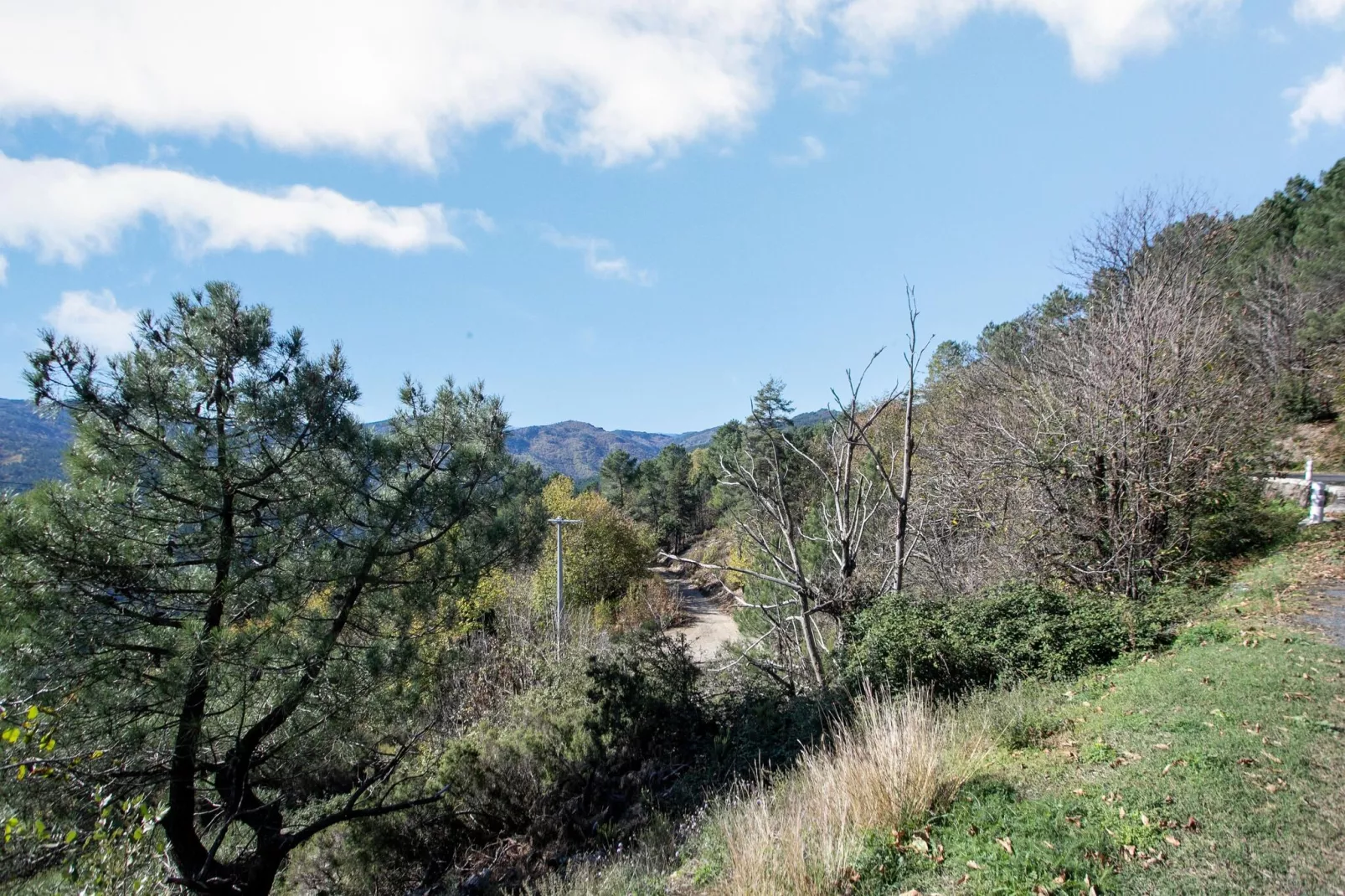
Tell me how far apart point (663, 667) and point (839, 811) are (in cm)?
579

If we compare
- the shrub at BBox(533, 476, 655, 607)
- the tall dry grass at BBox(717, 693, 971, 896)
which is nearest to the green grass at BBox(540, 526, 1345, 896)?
the tall dry grass at BBox(717, 693, 971, 896)

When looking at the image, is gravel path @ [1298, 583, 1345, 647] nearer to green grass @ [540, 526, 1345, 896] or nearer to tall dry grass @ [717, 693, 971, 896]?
green grass @ [540, 526, 1345, 896]

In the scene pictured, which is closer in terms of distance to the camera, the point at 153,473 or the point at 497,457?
the point at 153,473

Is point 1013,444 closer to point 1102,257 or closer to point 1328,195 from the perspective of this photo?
point 1102,257

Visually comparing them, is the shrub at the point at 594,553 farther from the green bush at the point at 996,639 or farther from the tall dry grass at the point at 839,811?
the tall dry grass at the point at 839,811

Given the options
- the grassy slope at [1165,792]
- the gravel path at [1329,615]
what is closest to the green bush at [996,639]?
the grassy slope at [1165,792]

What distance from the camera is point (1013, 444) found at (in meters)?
10.0

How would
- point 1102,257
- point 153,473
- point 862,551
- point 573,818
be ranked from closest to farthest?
1. point 153,473
2. point 573,818
3. point 862,551
4. point 1102,257

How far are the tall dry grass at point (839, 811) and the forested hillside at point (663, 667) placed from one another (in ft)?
0.08

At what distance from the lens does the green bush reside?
7086mm

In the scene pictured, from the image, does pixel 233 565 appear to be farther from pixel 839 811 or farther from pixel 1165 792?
pixel 1165 792

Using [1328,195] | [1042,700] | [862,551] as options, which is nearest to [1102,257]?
[862,551]

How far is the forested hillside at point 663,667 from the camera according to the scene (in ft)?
12.1

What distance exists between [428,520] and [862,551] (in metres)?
9.28
